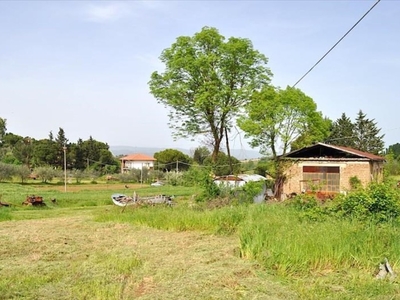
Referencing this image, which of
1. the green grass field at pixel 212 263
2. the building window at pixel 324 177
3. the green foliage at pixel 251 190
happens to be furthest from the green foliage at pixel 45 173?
the green grass field at pixel 212 263

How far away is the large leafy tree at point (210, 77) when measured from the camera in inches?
827

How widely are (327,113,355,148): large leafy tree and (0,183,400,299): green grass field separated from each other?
111ft

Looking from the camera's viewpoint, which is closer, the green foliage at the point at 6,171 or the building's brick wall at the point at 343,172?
the building's brick wall at the point at 343,172

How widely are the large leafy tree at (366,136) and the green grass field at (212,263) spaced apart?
35.6 m

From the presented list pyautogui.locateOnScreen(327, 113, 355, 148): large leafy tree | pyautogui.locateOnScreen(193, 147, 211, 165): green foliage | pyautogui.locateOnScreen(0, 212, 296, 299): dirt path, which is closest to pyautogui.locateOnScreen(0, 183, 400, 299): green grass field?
pyautogui.locateOnScreen(0, 212, 296, 299): dirt path

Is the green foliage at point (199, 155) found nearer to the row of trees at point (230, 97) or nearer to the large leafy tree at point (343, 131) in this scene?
the large leafy tree at point (343, 131)

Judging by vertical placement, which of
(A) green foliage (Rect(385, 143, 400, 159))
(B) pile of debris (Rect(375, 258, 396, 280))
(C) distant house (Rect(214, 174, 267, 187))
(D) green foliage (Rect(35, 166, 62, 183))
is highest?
(A) green foliage (Rect(385, 143, 400, 159))

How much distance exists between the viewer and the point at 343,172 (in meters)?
18.7

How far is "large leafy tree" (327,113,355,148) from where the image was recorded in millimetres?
40375

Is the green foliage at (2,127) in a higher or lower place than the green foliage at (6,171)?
higher

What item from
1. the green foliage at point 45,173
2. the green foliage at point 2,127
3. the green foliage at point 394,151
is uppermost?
the green foliage at point 2,127

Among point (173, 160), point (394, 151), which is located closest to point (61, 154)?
point (173, 160)

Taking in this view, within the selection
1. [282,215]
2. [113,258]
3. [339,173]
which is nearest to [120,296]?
[113,258]

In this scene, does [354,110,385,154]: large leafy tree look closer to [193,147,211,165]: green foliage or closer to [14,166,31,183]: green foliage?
[193,147,211,165]: green foliage
